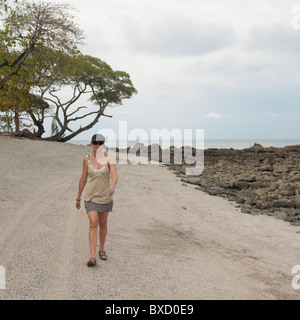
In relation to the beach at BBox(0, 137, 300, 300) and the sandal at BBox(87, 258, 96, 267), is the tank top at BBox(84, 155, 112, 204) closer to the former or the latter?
the sandal at BBox(87, 258, 96, 267)

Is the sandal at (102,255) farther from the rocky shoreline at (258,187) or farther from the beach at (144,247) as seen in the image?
the rocky shoreline at (258,187)

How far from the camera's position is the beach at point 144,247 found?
5.54 m

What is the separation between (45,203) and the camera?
35.3 ft

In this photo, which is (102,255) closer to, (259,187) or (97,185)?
(97,185)

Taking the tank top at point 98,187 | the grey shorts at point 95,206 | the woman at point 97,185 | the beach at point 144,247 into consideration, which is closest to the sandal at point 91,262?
the woman at point 97,185

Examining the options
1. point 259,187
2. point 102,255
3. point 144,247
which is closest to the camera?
point 102,255

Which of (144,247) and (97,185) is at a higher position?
(97,185)

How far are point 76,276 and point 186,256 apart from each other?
8.03 ft

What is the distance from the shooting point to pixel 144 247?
7695mm

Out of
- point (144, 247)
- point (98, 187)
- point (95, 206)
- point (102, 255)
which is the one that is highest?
point (98, 187)

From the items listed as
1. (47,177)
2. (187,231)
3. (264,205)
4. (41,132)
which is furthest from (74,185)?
(41,132)

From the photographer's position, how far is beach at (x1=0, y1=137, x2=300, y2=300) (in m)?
5.54

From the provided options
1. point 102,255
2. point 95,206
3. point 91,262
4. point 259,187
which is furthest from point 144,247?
point 259,187
